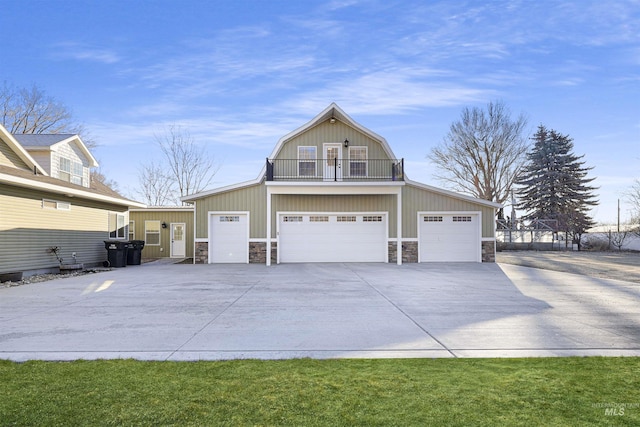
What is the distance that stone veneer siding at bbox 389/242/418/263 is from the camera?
17.7 metres

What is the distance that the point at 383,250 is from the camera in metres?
17.9

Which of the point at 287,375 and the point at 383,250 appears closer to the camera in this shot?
the point at 287,375

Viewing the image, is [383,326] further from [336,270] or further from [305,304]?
[336,270]

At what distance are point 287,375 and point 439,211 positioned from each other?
600 inches

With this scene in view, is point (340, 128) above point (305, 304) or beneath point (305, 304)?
above

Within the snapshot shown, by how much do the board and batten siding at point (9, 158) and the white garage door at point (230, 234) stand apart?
7162mm

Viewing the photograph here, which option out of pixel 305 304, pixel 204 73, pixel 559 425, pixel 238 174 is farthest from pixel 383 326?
pixel 238 174

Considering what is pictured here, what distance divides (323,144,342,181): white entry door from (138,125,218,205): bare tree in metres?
17.8

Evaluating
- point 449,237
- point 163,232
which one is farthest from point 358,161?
point 163,232

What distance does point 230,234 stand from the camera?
17.7 metres

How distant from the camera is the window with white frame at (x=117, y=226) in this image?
18.7 meters

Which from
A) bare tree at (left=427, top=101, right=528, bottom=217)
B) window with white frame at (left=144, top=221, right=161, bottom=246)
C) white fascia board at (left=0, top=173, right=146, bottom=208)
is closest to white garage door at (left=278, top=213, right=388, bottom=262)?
white fascia board at (left=0, top=173, right=146, bottom=208)

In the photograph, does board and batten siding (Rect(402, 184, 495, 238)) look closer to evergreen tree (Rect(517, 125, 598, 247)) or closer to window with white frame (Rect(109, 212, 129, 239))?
window with white frame (Rect(109, 212, 129, 239))

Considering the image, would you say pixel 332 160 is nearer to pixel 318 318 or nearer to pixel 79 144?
pixel 79 144
